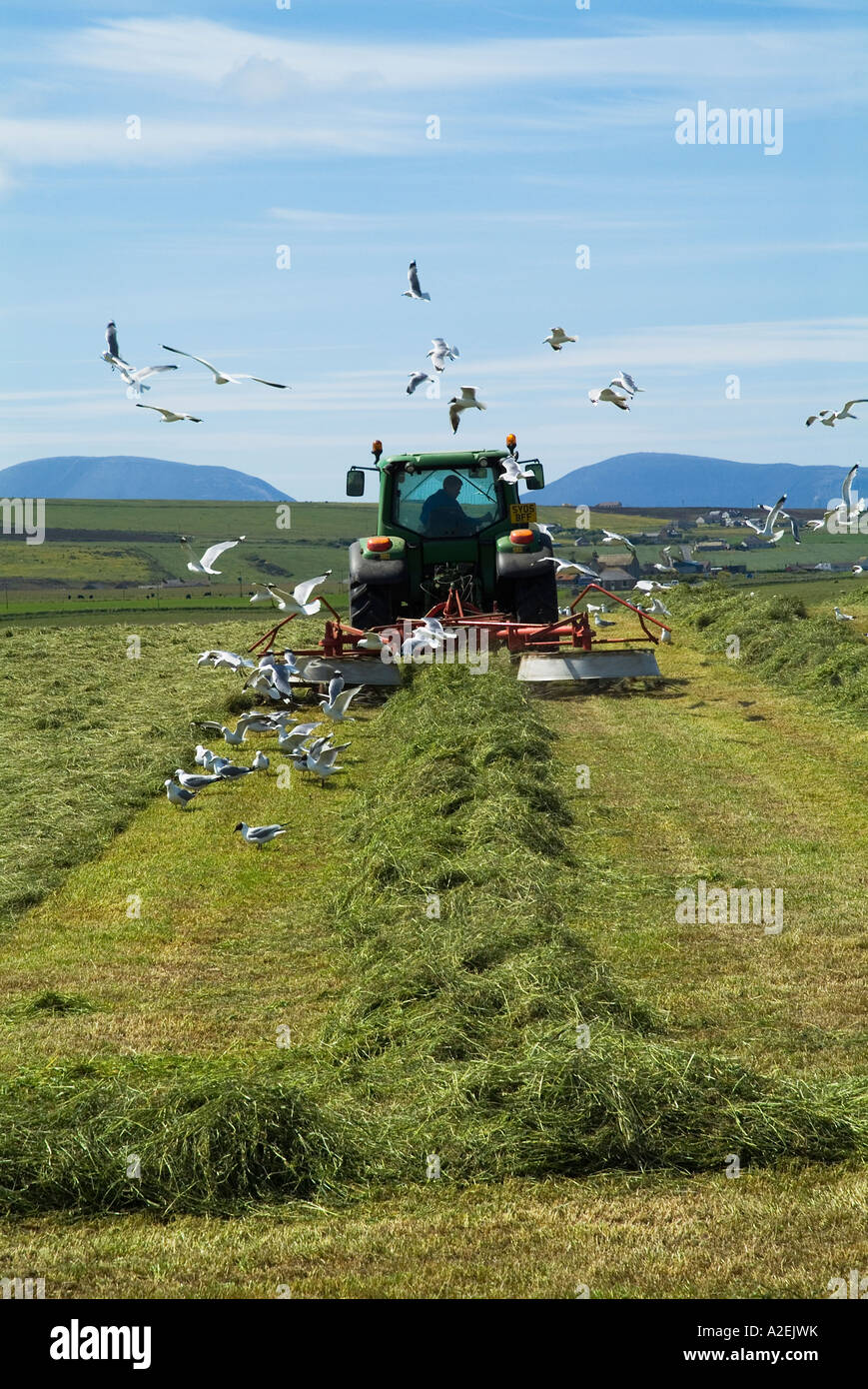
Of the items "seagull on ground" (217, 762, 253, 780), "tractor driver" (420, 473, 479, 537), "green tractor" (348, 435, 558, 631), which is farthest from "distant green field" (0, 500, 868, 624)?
"seagull on ground" (217, 762, 253, 780)

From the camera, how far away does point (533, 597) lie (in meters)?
15.5

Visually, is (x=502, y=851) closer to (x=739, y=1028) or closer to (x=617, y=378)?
(x=739, y=1028)

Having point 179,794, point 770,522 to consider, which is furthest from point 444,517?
point 179,794

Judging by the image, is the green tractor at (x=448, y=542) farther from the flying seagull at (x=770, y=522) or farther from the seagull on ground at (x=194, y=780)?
the seagull on ground at (x=194, y=780)

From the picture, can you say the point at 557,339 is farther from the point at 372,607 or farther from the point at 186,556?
the point at 186,556

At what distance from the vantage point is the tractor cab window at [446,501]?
16328mm

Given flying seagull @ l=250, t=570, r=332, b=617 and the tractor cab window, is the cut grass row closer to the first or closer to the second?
flying seagull @ l=250, t=570, r=332, b=617

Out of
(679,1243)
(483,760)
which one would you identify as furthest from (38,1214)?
(483,760)

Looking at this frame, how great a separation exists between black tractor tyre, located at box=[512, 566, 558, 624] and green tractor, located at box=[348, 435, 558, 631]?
0.01 meters

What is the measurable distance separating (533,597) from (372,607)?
1901 mm

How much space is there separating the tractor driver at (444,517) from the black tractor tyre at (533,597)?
1200 mm

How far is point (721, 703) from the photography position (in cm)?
1465

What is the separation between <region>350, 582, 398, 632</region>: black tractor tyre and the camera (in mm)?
15461

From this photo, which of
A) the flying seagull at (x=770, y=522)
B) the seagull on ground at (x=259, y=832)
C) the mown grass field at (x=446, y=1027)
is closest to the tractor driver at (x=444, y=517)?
the flying seagull at (x=770, y=522)
